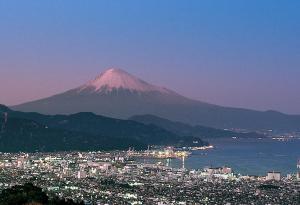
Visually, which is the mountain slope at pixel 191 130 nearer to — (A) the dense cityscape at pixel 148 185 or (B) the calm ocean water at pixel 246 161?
(B) the calm ocean water at pixel 246 161

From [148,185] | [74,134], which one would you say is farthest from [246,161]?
[148,185]

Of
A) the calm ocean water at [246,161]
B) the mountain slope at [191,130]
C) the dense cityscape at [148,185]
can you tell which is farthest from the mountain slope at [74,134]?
the dense cityscape at [148,185]

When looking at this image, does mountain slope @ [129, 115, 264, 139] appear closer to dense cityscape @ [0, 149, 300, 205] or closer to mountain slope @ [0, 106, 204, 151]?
mountain slope @ [0, 106, 204, 151]

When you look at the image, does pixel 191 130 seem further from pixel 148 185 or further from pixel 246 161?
pixel 148 185

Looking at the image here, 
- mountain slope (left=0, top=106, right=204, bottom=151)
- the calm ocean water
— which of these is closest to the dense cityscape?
the calm ocean water

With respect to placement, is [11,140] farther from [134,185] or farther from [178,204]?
[178,204]

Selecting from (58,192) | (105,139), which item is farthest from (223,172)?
(105,139)
